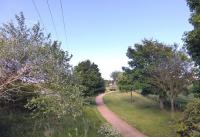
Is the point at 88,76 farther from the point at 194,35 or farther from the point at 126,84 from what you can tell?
the point at 194,35

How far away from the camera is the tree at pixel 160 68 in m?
43.8

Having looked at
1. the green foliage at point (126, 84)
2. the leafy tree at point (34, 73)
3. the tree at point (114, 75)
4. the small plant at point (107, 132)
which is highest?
the tree at point (114, 75)

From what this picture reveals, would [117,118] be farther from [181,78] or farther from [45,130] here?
[45,130]

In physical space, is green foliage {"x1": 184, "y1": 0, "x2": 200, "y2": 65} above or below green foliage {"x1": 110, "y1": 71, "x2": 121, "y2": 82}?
below

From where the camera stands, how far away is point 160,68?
44969 mm

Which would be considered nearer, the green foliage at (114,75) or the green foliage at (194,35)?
the green foliage at (194,35)

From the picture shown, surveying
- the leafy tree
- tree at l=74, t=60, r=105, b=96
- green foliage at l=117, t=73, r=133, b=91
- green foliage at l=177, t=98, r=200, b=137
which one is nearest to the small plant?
the leafy tree

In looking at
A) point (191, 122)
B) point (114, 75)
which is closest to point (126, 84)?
point (191, 122)

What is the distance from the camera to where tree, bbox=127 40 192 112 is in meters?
43.8

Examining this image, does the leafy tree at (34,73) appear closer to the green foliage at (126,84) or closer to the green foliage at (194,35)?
the green foliage at (194,35)

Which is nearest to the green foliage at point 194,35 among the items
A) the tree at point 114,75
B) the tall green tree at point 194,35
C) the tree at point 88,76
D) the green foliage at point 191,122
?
the tall green tree at point 194,35

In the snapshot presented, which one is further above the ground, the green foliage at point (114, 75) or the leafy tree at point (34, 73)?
the green foliage at point (114, 75)

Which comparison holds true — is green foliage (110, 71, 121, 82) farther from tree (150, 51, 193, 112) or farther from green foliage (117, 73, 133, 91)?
tree (150, 51, 193, 112)

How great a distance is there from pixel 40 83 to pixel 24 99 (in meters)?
9.22
